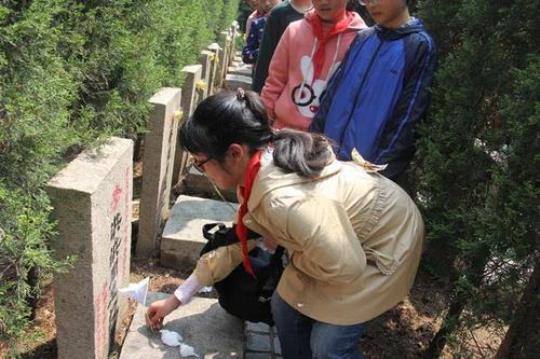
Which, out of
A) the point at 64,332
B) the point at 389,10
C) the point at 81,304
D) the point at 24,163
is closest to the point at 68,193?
the point at 24,163

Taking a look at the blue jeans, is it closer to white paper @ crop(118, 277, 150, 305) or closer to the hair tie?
white paper @ crop(118, 277, 150, 305)

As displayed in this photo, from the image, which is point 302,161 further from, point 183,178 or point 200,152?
point 183,178

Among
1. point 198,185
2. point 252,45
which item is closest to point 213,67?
point 252,45

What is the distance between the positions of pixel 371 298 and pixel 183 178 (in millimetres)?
3433

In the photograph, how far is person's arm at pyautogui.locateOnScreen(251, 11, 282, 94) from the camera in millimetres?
3557

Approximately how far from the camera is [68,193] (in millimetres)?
1967

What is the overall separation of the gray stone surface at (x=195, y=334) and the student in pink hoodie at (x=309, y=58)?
1.16 metres

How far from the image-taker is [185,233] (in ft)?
12.2

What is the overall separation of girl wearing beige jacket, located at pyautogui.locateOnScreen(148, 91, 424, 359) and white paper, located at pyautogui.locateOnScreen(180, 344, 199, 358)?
55 centimetres

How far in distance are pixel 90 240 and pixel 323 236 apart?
959mm

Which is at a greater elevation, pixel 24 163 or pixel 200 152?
pixel 200 152

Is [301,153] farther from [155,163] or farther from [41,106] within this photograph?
[155,163]

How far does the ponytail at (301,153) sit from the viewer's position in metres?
1.82

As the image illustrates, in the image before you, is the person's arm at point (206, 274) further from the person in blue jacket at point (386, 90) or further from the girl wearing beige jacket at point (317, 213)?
the person in blue jacket at point (386, 90)
